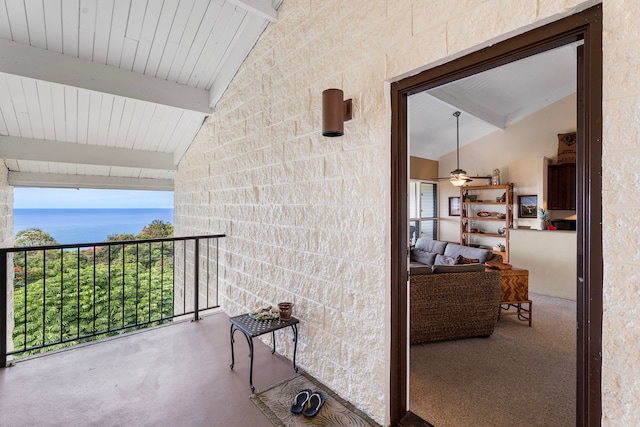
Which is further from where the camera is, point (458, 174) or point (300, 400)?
point (458, 174)

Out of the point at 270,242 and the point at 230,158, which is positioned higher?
the point at 230,158

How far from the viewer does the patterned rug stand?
182 centimetres

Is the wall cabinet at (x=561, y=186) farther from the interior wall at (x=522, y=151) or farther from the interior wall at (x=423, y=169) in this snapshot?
the interior wall at (x=423, y=169)

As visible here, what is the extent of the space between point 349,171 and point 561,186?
5411 millimetres

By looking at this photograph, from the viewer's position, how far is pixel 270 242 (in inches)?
113

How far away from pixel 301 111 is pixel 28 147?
3900 millimetres

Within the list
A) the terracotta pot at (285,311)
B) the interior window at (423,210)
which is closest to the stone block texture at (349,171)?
the terracotta pot at (285,311)

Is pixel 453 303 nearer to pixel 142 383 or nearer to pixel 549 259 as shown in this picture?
pixel 142 383

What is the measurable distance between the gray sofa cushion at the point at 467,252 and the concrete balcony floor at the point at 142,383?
3.82 meters

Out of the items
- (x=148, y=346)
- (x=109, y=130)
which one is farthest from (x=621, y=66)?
(x=109, y=130)

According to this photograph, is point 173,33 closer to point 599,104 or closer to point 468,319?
point 599,104

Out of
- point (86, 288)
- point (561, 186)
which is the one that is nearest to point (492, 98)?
point (561, 186)

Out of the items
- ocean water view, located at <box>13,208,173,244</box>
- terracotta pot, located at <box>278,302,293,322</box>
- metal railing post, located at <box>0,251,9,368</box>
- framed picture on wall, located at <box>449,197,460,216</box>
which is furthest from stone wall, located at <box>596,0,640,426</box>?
ocean water view, located at <box>13,208,173,244</box>

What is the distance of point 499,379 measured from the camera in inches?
91.0
